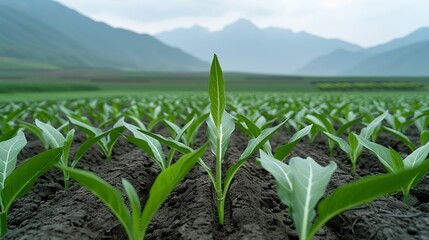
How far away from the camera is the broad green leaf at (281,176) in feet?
4.49

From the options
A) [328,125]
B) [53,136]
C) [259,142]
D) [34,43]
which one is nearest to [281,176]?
[259,142]

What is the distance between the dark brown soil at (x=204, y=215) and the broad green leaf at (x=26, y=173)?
17 centimetres

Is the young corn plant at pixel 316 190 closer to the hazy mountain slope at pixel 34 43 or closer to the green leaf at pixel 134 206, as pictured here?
the green leaf at pixel 134 206

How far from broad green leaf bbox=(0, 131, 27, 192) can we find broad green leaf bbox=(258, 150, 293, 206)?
4.01 feet

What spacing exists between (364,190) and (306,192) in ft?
0.68

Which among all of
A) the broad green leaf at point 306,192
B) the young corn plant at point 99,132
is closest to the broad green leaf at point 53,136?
the young corn plant at point 99,132

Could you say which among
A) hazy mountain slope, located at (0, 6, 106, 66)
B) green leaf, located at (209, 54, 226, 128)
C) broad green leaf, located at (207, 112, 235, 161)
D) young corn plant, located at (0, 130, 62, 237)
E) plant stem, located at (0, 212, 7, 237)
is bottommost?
plant stem, located at (0, 212, 7, 237)

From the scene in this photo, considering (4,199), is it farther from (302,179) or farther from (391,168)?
(391,168)

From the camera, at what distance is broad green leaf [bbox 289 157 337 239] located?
1.24 m

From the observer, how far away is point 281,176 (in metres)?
1.41

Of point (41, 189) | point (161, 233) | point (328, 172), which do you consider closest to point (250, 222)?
point (161, 233)

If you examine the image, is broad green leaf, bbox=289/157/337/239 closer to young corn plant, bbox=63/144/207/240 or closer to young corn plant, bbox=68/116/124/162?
young corn plant, bbox=63/144/207/240

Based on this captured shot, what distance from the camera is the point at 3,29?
15950 centimetres

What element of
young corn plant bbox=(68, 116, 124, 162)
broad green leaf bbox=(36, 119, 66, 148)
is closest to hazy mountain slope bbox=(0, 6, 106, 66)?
young corn plant bbox=(68, 116, 124, 162)
